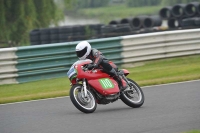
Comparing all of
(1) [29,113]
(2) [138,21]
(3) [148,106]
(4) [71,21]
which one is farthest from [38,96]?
(4) [71,21]

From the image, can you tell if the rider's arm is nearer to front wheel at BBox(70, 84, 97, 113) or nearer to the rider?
the rider

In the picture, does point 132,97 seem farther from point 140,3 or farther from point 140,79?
point 140,3

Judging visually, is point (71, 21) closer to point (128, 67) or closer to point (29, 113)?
point (128, 67)

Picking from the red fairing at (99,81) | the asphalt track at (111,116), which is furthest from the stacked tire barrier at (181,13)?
the red fairing at (99,81)

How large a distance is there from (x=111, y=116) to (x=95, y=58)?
4.07ft

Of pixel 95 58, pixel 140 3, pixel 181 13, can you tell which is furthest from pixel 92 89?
pixel 140 3

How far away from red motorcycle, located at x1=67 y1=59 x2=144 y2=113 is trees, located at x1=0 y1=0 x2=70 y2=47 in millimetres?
17182

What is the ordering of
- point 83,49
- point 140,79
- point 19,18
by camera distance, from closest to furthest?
1. point 83,49
2. point 140,79
3. point 19,18

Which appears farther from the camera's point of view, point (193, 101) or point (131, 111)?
point (193, 101)

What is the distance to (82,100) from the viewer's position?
9391 mm

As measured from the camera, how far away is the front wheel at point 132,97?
9938 mm

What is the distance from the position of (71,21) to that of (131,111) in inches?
2181

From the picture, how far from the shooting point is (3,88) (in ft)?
48.4

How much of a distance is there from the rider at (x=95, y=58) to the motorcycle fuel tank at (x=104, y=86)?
17cm
